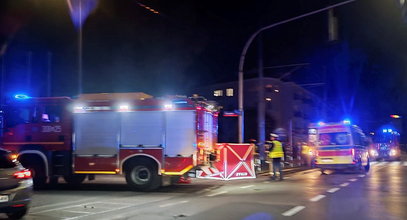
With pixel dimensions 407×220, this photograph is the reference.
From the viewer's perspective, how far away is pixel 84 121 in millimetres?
13164

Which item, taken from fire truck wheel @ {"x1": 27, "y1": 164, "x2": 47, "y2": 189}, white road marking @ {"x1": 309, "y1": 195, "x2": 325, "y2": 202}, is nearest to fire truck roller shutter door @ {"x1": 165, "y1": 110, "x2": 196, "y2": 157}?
white road marking @ {"x1": 309, "y1": 195, "x2": 325, "y2": 202}

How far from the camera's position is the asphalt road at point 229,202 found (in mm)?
8484

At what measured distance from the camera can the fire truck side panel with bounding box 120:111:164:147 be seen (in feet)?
41.9

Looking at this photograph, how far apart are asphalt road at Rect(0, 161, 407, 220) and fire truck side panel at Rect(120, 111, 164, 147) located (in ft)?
4.87

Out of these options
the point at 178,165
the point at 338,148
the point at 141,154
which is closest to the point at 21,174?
the point at 141,154

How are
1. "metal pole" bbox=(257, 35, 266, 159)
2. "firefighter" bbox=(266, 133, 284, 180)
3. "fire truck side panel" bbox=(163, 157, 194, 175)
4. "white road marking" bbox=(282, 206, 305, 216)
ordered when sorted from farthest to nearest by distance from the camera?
"metal pole" bbox=(257, 35, 266, 159)
"firefighter" bbox=(266, 133, 284, 180)
"fire truck side panel" bbox=(163, 157, 194, 175)
"white road marking" bbox=(282, 206, 305, 216)

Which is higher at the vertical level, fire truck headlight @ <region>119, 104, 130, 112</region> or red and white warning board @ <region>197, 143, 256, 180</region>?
fire truck headlight @ <region>119, 104, 130, 112</region>

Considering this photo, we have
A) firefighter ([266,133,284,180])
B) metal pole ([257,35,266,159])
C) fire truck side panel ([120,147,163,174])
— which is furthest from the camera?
metal pole ([257,35,266,159])

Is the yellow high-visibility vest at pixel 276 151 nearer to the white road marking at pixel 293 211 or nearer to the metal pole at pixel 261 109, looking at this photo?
the metal pole at pixel 261 109

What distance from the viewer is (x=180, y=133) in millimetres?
12703

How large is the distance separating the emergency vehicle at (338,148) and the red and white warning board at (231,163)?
550 cm

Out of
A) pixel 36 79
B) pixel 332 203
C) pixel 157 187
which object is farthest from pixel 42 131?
pixel 36 79

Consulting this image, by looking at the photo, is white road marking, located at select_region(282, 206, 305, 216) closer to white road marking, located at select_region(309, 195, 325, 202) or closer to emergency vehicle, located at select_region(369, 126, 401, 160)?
white road marking, located at select_region(309, 195, 325, 202)

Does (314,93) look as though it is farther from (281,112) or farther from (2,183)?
(2,183)
